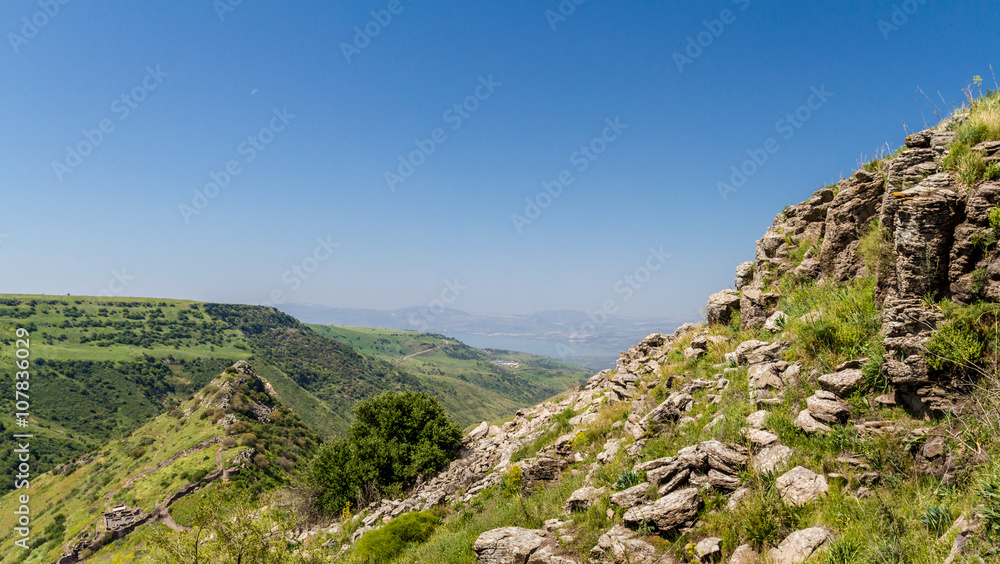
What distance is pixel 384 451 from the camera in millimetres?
20266

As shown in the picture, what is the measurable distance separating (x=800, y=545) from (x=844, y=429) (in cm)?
222

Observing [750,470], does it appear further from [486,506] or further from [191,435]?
[191,435]

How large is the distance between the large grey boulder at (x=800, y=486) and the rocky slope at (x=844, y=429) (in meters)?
0.02

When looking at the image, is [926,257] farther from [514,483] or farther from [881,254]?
[514,483]

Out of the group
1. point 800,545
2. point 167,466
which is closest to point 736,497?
point 800,545

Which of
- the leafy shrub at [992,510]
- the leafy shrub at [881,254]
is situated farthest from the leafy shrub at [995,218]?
the leafy shrub at [992,510]

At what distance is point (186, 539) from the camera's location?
10.2 meters

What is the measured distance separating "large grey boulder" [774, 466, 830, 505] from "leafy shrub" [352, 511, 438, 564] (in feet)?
34.2

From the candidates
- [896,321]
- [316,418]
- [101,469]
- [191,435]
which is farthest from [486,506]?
[316,418]

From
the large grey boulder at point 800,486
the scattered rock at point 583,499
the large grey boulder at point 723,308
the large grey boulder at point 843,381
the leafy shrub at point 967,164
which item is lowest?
the scattered rock at point 583,499

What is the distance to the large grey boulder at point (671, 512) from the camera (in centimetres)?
605

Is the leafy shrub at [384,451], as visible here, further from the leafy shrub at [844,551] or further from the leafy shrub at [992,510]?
the leafy shrub at [992,510]

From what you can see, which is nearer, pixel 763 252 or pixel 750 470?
pixel 750 470

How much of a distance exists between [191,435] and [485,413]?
131 metres
